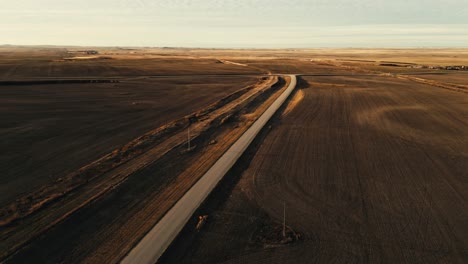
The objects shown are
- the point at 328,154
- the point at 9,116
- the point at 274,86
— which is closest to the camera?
the point at 328,154

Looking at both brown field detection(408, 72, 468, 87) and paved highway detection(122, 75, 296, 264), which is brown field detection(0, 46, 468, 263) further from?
brown field detection(408, 72, 468, 87)

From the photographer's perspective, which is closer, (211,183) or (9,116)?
(211,183)

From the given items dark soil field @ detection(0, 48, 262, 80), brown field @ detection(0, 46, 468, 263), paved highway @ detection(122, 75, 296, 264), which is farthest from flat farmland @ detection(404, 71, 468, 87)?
paved highway @ detection(122, 75, 296, 264)

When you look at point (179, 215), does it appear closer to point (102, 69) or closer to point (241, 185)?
point (241, 185)

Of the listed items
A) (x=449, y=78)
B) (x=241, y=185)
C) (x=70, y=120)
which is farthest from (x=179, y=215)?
(x=449, y=78)

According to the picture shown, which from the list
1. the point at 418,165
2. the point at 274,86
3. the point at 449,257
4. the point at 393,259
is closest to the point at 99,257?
the point at 393,259

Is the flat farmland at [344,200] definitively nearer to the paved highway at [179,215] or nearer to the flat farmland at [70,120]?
the paved highway at [179,215]

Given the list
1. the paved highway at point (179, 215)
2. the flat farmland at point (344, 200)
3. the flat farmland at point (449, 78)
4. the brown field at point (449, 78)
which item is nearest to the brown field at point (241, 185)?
the flat farmland at point (344, 200)

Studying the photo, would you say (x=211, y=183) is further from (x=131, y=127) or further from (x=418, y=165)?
(x=131, y=127)
